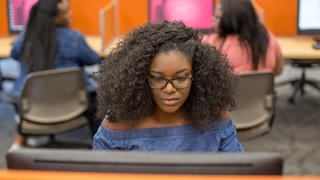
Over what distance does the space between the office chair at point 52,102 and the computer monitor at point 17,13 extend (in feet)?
3.62

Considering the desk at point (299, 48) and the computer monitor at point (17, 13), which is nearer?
the desk at point (299, 48)

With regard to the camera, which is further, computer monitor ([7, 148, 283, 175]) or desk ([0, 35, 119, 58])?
desk ([0, 35, 119, 58])

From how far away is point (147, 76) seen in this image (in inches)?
43.2

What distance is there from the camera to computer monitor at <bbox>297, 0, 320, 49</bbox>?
3119mm

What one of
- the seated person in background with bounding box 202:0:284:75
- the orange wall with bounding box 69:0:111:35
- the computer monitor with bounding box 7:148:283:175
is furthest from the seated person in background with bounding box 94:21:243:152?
the orange wall with bounding box 69:0:111:35

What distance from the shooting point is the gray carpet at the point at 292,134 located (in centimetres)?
262

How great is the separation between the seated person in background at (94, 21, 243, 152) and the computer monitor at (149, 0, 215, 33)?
6.55ft

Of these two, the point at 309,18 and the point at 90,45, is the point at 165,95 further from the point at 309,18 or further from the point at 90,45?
the point at 309,18

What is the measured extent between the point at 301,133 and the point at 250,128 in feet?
3.02

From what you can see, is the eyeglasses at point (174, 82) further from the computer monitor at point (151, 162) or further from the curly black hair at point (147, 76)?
the computer monitor at point (151, 162)

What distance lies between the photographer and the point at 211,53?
1149 mm

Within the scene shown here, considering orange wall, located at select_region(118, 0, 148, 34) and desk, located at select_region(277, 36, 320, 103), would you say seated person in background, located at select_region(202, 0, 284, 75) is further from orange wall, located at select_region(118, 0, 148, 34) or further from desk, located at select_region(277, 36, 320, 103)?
orange wall, located at select_region(118, 0, 148, 34)

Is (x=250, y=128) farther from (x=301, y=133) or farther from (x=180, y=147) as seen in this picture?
(x=180, y=147)

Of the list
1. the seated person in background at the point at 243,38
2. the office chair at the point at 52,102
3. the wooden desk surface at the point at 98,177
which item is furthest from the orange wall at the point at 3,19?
the wooden desk surface at the point at 98,177
